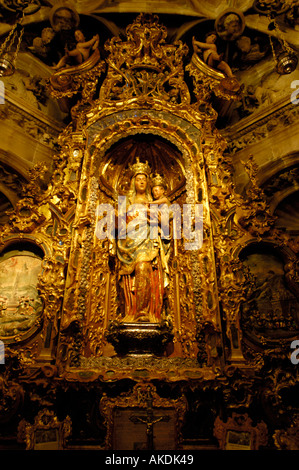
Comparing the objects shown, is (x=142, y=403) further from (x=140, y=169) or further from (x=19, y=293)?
(x=140, y=169)

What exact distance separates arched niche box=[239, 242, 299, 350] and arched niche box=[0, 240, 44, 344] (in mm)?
3245

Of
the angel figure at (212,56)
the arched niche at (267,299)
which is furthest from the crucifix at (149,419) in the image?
the angel figure at (212,56)

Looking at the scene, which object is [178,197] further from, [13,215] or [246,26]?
[246,26]

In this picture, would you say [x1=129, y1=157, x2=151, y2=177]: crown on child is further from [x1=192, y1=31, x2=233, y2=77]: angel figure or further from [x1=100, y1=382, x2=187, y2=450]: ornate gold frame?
[x1=100, y1=382, x2=187, y2=450]: ornate gold frame

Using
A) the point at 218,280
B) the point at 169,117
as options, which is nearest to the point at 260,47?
the point at 169,117

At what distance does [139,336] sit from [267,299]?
226cm

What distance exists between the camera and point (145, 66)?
297 inches

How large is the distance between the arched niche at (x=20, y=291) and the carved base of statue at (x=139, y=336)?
3.78ft

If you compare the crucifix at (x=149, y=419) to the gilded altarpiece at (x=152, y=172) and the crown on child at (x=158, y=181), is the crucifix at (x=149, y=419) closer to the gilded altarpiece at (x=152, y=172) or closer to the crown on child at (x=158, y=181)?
the gilded altarpiece at (x=152, y=172)

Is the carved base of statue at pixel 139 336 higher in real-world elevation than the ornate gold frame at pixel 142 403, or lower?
Answer: higher

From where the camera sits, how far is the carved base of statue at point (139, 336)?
476 centimetres

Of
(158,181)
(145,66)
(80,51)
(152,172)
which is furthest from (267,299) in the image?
(80,51)

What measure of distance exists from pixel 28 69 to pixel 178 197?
198 inches

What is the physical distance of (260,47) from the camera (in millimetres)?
8344
